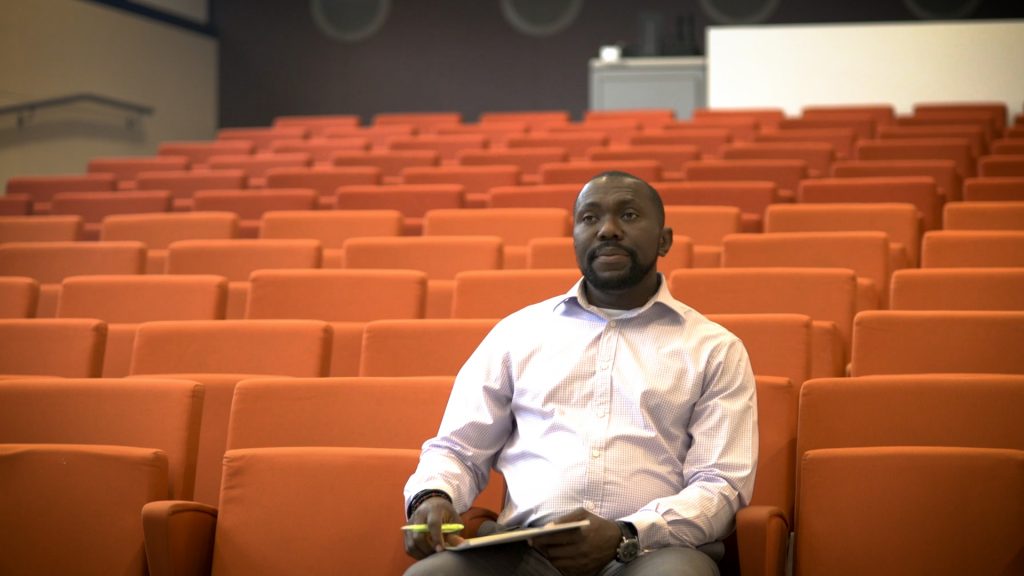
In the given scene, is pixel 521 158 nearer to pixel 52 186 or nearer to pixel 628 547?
pixel 52 186

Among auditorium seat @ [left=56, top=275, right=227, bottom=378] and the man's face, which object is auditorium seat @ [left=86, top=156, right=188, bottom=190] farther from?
the man's face

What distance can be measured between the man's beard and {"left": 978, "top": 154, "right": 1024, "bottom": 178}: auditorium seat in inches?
89.2

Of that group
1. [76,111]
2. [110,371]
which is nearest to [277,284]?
[110,371]

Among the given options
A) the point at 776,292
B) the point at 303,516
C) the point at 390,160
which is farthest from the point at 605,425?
the point at 390,160

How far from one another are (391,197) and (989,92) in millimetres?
3143

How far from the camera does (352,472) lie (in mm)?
1344

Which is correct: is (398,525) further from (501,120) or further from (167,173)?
(501,120)

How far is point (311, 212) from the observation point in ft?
9.47

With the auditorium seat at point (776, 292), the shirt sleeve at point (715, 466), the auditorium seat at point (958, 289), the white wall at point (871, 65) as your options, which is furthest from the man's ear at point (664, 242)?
the white wall at point (871, 65)

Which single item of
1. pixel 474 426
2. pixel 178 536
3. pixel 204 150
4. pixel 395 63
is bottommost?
pixel 178 536

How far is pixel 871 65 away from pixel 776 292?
12.0 feet

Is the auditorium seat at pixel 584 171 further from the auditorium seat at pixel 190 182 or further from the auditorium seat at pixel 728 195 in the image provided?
the auditorium seat at pixel 190 182

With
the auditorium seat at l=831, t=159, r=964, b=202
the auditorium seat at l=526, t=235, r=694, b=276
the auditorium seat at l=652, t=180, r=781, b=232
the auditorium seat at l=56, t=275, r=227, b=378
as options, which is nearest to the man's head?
the auditorium seat at l=526, t=235, r=694, b=276

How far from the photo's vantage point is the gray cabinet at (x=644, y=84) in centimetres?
561
